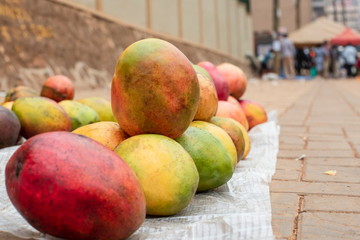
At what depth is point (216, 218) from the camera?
1.92m

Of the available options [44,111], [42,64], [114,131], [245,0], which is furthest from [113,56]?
[245,0]

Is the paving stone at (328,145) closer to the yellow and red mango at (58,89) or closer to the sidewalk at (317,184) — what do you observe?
the sidewalk at (317,184)

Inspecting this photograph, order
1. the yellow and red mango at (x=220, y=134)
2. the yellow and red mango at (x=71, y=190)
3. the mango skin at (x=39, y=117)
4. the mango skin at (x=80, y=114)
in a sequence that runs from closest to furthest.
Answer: the yellow and red mango at (x=71, y=190) → the yellow and red mango at (x=220, y=134) → the mango skin at (x=39, y=117) → the mango skin at (x=80, y=114)

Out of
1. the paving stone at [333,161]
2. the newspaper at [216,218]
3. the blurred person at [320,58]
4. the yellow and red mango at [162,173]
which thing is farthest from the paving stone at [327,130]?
the blurred person at [320,58]

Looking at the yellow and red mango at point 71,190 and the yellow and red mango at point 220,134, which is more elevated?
the yellow and red mango at point 71,190

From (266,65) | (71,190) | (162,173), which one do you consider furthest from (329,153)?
(266,65)

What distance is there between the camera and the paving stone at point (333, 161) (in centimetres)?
313

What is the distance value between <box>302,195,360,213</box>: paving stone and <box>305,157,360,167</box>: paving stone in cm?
82

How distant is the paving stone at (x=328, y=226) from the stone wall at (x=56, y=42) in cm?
516

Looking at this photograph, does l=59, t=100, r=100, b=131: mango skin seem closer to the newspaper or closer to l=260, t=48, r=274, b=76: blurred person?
the newspaper

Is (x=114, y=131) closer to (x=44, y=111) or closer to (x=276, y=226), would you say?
(x=276, y=226)

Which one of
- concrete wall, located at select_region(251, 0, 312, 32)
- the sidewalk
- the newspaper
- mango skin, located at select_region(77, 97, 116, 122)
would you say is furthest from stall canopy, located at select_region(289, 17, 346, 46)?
Answer: the newspaper

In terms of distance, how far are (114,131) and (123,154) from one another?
350 millimetres

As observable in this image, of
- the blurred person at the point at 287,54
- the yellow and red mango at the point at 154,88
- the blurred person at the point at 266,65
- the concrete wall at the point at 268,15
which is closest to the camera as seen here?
the yellow and red mango at the point at 154,88
